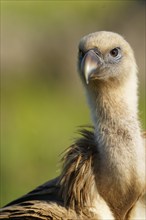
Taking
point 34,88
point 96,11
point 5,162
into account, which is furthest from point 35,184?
point 96,11

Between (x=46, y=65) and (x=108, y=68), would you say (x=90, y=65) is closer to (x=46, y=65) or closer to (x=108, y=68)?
(x=108, y=68)

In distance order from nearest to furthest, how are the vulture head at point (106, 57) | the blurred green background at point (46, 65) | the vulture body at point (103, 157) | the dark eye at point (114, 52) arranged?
the vulture body at point (103, 157)
the vulture head at point (106, 57)
the dark eye at point (114, 52)
the blurred green background at point (46, 65)

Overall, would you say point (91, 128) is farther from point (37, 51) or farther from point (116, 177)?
point (37, 51)

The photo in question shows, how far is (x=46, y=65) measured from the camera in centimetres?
1998

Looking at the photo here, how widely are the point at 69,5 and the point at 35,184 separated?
7.18 metres

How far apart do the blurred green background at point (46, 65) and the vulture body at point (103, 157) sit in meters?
7.03

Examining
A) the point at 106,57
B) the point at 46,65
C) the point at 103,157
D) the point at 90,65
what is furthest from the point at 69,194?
the point at 46,65

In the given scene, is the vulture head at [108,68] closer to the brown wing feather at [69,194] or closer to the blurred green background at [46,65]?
the brown wing feather at [69,194]

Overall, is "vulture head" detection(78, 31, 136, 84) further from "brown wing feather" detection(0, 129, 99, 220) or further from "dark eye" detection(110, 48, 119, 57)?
"brown wing feather" detection(0, 129, 99, 220)

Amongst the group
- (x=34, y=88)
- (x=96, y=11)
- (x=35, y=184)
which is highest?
(x=96, y=11)

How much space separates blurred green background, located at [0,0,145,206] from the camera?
16.7 metres

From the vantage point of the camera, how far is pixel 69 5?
20781mm

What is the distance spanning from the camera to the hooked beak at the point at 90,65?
8234 millimetres

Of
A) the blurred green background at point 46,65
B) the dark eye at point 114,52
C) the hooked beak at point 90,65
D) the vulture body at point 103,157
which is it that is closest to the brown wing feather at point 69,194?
the vulture body at point 103,157
